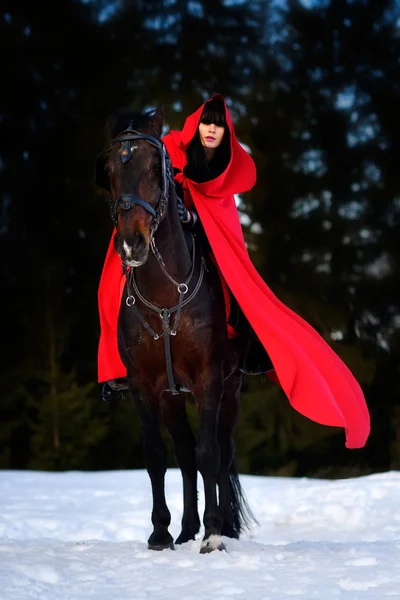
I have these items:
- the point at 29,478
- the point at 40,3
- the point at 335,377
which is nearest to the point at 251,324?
the point at 335,377

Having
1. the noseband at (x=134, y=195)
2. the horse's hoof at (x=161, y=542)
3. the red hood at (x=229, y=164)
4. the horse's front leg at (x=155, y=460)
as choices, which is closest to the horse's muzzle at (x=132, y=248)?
→ the noseband at (x=134, y=195)

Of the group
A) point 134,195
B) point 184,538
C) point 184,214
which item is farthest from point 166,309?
point 184,538

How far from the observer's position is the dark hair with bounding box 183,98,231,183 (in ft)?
15.7

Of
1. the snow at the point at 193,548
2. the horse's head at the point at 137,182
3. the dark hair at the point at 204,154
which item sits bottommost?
the snow at the point at 193,548

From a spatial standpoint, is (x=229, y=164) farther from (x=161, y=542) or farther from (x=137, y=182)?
(x=161, y=542)

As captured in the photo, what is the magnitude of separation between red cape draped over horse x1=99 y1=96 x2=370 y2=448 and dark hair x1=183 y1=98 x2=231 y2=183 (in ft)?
0.12

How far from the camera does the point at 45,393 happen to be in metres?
11.1

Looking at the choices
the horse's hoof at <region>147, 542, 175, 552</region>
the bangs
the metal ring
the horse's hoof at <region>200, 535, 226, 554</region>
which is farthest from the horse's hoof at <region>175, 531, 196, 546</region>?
the bangs

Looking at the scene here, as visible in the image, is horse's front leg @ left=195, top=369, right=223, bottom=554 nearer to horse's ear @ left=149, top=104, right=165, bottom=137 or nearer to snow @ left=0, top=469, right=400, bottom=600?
snow @ left=0, top=469, right=400, bottom=600

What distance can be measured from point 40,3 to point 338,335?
20.9 feet

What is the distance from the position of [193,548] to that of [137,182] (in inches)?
77.1

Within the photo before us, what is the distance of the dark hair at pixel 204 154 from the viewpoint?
4793 millimetres

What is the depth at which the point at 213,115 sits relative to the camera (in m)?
4.79

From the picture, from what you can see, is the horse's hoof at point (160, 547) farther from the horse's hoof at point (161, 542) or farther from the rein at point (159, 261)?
the rein at point (159, 261)
